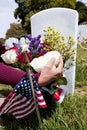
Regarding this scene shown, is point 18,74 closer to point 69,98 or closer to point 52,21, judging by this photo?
point 69,98

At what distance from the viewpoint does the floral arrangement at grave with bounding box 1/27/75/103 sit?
2.93 meters

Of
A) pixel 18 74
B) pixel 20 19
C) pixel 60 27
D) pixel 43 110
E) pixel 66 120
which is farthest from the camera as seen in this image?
pixel 20 19

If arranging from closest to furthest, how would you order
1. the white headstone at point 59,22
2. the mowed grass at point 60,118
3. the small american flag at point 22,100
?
1. the small american flag at point 22,100
2. the mowed grass at point 60,118
3. the white headstone at point 59,22

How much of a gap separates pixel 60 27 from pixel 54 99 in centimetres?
111

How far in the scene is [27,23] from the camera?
1339 inches

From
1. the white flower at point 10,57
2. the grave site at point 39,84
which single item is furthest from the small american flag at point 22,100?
the white flower at point 10,57

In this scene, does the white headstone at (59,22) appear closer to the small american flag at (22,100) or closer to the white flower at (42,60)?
the white flower at (42,60)

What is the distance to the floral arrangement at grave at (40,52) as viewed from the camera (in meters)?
2.93

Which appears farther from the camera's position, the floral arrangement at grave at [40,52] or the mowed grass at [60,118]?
the mowed grass at [60,118]

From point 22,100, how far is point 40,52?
→ 0.47 meters

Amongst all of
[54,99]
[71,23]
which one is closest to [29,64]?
[54,99]

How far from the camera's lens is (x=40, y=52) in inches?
125

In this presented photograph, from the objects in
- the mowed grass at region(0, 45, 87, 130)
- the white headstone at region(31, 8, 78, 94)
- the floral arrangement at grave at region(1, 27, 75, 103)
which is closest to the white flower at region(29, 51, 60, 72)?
the floral arrangement at grave at region(1, 27, 75, 103)

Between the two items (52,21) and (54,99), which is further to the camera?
(52,21)
